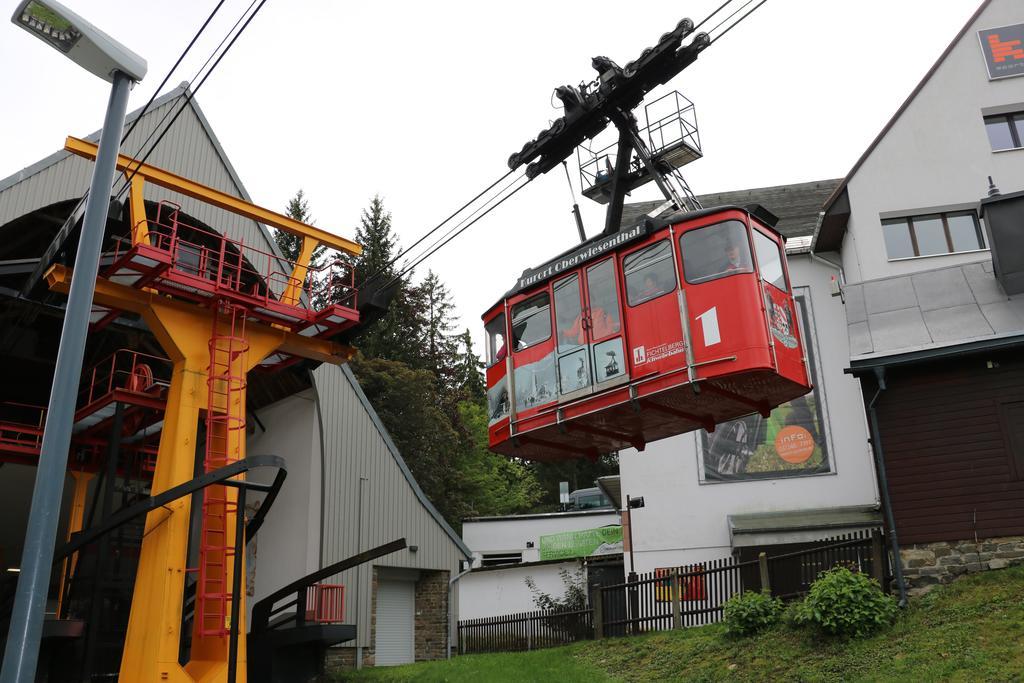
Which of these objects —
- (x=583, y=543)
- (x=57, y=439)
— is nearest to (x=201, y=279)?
(x=57, y=439)

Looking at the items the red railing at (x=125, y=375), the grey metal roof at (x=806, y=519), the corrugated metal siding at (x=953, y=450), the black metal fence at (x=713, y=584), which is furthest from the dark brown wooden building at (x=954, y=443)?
the red railing at (x=125, y=375)

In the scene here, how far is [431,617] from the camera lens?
23.8 metres

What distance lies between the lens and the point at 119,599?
18078mm

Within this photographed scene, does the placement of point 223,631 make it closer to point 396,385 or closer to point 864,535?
point 864,535

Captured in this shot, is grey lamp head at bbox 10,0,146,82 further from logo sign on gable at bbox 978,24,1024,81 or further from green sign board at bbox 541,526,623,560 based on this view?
green sign board at bbox 541,526,623,560

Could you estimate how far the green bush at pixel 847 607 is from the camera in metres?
13.3

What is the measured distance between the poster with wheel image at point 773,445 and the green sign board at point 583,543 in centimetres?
1019

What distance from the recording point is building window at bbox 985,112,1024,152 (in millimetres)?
22234

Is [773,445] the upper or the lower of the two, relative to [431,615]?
upper

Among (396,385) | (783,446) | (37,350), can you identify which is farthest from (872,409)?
(396,385)

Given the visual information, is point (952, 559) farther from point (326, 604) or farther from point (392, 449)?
point (392, 449)

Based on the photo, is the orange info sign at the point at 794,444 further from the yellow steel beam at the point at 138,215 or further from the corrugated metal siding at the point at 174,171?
the yellow steel beam at the point at 138,215

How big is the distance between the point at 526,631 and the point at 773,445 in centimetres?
812

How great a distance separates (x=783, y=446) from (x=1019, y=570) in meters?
9.20
